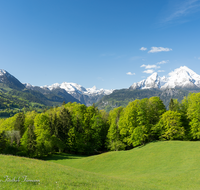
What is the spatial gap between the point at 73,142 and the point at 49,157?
1270 centimetres

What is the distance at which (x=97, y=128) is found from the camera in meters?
72.1

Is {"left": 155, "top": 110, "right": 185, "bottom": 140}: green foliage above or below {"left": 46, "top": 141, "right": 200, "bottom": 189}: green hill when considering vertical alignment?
above

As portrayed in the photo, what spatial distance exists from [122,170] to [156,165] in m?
9.85

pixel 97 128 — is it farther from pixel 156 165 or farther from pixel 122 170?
pixel 156 165

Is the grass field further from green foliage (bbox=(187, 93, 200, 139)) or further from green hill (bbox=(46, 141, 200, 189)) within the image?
green foliage (bbox=(187, 93, 200, 139))

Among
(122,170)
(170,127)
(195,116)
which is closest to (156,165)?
(122,170)

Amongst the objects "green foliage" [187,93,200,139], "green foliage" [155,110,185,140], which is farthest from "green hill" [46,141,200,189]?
"green foliage" [187,93,200,139]

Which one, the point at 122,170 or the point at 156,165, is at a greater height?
the point at 156,165

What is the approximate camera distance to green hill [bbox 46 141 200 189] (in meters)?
27.5

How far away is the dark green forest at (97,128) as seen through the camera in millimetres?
57594

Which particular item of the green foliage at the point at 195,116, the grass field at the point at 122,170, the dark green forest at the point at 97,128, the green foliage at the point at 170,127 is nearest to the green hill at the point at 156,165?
the grass field at the point at 122,170

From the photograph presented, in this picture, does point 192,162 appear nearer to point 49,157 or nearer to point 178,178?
point 178,178

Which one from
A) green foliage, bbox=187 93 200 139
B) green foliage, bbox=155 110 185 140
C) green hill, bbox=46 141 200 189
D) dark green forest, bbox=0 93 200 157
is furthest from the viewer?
dark green forest, bbox=0 93 200 157

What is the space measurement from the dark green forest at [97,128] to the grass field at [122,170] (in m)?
8.55
